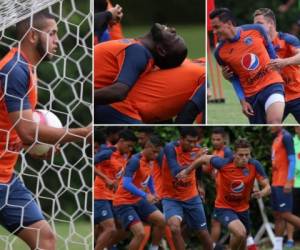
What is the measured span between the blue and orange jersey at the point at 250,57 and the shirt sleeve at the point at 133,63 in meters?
0.77

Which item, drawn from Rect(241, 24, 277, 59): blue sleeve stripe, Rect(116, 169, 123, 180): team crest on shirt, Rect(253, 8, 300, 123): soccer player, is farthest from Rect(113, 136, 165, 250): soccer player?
Rect(241, 24, 277, 59): blue sleeve stripe

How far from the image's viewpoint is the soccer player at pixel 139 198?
6.46 meters

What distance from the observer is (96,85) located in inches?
201

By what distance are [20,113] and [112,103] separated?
1171mm

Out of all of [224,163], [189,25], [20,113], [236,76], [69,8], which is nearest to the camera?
[20,113]

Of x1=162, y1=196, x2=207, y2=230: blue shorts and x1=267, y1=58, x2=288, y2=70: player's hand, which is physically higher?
x1=267, y1=58, x2=288, y2=70: player's hand

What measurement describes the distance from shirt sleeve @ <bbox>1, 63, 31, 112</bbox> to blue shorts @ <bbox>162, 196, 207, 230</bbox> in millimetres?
2595

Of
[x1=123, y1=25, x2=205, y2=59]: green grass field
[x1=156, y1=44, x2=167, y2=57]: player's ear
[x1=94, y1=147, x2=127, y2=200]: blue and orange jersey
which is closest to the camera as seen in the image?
[x1=156, y1=44, x2=167, y2=57]: player's ear

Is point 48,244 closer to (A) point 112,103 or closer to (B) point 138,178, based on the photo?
(A) point 112,103

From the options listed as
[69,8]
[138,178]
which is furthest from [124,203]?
[69,8]

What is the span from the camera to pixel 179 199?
634cm

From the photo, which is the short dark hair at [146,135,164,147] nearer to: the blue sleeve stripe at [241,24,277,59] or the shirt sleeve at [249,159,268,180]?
the shirt sleeve at [249,159,268,180]

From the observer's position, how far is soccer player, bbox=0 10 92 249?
13.0 feet

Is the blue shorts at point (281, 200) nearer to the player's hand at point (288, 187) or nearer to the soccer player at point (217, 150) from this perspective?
the player's hand at point (288, 187)
